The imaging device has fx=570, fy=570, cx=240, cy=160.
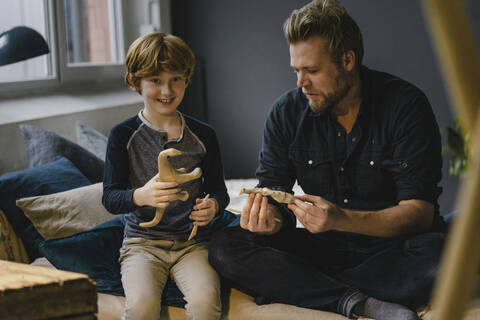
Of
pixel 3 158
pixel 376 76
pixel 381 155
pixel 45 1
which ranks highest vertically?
pixel 45 1

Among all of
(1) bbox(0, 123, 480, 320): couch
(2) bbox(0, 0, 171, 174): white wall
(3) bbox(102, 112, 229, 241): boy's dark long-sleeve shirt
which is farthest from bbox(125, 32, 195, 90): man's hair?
(2) bbox(0, 0, 171, 174): white wall

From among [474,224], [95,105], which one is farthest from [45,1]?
[474,224]

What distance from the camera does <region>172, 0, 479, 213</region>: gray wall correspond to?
346cm

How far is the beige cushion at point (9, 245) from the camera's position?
1892 mm

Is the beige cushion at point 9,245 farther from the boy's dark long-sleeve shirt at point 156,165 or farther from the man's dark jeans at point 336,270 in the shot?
the man's dark jeans at point 336,270

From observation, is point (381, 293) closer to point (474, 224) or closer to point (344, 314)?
point (344, 314)

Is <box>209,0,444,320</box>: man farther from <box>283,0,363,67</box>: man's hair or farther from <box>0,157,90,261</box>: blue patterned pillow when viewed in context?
<box>0,157,90,261</box>: blue patterned pillow

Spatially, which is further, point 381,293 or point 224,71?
point 224,71

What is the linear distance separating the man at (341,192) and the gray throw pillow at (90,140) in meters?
0.98

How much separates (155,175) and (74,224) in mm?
432

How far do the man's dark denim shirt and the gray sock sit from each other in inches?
12.4

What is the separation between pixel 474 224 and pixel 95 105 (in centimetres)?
274

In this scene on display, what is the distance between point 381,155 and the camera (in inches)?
68.1

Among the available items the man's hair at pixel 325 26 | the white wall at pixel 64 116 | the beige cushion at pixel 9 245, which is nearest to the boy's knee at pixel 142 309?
the beige cushion at pixel 9 245
